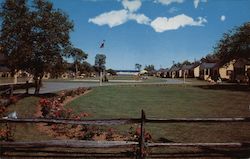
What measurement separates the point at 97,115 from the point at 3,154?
9.93 m

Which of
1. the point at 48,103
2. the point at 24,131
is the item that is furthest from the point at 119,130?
the point at 48,103

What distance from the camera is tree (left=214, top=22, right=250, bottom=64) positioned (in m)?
47.0

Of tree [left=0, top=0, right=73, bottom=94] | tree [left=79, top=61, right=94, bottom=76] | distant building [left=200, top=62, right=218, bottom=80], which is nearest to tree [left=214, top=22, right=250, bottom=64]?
tree [left=0, top=0, right=73, bottom=94]

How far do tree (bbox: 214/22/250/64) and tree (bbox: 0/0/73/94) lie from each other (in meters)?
26.5

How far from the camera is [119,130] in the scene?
1466 cm

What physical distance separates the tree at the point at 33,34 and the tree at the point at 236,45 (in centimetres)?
2651

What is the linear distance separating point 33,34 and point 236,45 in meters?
29.6

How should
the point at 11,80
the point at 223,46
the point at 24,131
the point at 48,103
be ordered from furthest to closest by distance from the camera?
the point at 11,80, the point at 223,46, the point at 48,103, the point at 24,131

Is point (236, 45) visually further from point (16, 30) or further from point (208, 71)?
point (208, 71)

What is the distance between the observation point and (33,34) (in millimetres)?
29297

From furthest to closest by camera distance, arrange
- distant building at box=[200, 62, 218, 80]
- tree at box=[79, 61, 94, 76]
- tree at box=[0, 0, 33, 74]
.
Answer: tree at box=[79, 61, 94, 76] < distant building at box=[200, 62, 218, 80] < tree at box=[0, 0, 33, 74]

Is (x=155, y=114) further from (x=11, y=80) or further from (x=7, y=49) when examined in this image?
(x=11, y=80)

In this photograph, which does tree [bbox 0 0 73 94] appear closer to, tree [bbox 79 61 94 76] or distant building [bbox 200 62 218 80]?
distant building [bbox 200 62 218 80]

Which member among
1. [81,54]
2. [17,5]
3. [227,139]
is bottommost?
[227,139]
